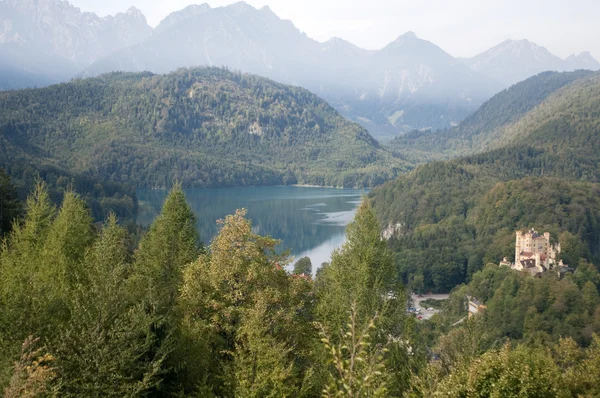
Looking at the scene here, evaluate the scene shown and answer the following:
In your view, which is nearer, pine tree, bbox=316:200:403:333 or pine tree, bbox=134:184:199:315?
pine tree, bbox=316:200:403:333

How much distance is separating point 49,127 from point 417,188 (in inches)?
5044

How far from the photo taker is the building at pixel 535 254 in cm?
6103

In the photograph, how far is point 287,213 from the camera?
120000 mm

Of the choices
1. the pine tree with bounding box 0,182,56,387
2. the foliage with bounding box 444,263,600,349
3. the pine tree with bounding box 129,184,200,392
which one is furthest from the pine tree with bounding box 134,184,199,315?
the foliage with bounding box 444,263,600,349

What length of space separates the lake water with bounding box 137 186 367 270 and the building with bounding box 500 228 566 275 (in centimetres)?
2014

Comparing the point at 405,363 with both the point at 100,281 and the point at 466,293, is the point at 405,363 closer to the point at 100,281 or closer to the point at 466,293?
the point at 100,281

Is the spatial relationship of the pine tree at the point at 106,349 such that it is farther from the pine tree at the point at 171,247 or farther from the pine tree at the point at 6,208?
the pine tree at the point at 6,208

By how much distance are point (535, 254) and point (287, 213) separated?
63493 millimetres

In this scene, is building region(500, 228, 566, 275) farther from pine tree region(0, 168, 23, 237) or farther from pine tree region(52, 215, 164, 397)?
pine tree region(52, 215, 164, 397)

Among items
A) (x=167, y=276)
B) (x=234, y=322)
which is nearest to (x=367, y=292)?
(x=234, y=322)

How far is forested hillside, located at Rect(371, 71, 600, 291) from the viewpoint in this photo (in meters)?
75.2

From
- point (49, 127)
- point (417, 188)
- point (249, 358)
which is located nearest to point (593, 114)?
point (417, 188)

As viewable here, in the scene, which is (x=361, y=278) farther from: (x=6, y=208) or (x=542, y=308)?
(x=542, y=308)

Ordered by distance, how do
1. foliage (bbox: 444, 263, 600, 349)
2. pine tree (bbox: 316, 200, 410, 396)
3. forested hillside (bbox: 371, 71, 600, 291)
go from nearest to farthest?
pine tree (bbox: 316, 200, 410, 396) → foliage (bbox: 444, 263, 600, 349) → forested hillside (bbox: 371, 71, 600, 291)
